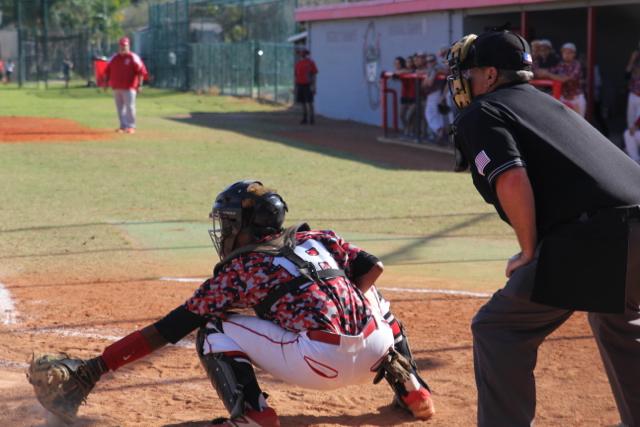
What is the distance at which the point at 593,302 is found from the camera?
3873 millimetres

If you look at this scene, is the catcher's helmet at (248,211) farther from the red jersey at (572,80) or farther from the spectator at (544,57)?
the spectator at (544,57)

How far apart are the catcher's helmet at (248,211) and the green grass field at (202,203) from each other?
3.61m

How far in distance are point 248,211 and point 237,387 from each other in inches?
29.6

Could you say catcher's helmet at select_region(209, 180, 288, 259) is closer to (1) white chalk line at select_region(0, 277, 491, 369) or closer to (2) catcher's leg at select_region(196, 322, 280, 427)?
(2) catcher's leg at select_region(196, 322, 280, 427)

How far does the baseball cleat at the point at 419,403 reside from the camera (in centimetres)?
478

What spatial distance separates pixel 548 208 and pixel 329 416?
1649 millimetres

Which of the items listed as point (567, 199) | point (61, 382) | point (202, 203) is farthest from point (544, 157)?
point (202, 203)

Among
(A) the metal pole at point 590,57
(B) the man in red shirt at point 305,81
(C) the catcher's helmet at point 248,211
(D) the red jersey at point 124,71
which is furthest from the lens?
(B) the man in red shirt at point 305,81

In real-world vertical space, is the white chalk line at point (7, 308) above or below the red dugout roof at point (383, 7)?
below

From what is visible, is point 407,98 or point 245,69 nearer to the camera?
point 407,98

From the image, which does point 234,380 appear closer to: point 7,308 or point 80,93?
point 7,308

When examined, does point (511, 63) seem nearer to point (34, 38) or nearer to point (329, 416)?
point (329, 416)

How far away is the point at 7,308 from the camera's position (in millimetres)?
7031

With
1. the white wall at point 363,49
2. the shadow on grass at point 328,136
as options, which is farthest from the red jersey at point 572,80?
the white wall at point 363,49
